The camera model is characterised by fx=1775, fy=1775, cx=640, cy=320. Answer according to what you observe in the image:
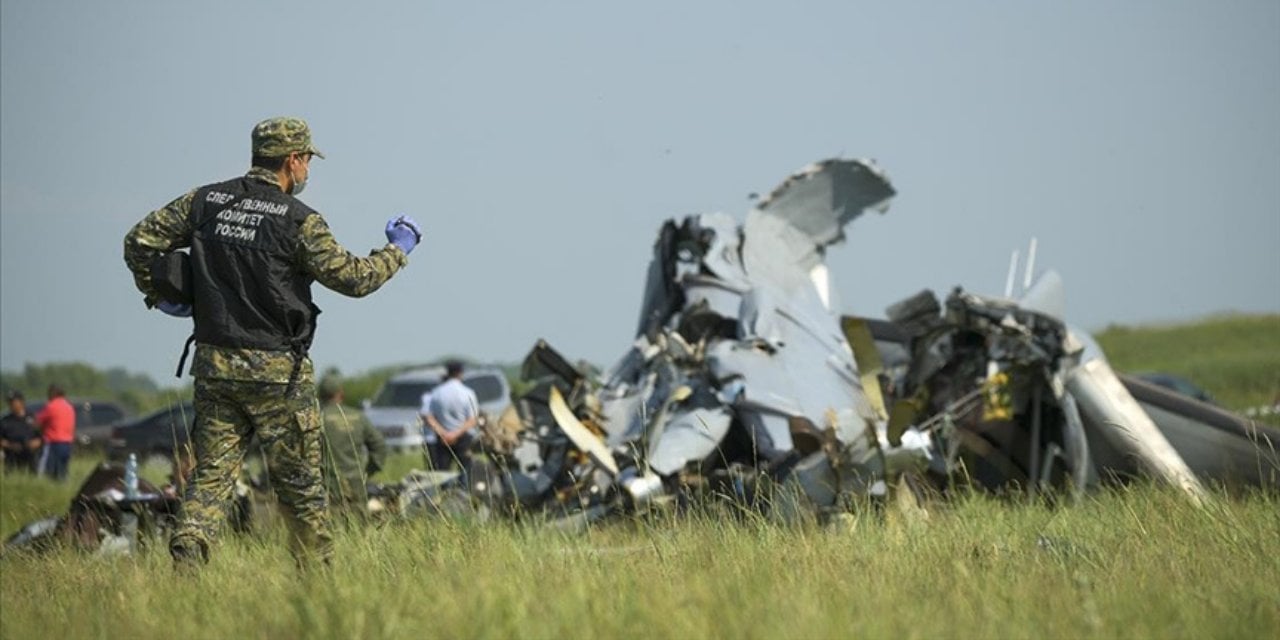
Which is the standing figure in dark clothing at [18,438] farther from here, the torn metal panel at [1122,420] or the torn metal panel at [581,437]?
the torn metal panel at [1122,420]

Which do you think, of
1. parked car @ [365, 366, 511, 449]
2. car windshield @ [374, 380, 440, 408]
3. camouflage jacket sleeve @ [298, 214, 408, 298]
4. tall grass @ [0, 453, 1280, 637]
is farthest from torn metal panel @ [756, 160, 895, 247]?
car windshield @ [374, 380, 440, 408]

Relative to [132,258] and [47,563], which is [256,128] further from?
[47,563]

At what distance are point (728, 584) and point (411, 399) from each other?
71.8ft

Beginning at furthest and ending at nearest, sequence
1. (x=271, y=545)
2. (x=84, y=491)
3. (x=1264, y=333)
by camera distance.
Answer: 1. (x=1264, y=333)
2. (x=84, y=491)
3. (x=271, y=545)

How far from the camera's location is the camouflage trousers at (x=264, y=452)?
683 centimetres

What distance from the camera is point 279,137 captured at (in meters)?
7.08

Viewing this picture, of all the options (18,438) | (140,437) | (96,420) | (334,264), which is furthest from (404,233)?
(96,420)

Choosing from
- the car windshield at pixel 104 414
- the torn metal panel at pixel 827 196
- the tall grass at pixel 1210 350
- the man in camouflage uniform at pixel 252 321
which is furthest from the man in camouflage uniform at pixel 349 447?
the car windshield at pixel 104 414

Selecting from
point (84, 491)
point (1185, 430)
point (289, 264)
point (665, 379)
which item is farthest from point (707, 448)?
point (289, 264)

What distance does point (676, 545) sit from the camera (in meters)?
7.06

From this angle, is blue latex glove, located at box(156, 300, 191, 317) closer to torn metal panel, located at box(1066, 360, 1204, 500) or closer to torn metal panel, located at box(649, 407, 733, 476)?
torn metal panel, located at box(649, 407, 733, 476)

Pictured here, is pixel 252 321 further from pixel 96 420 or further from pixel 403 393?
pixel 96 420

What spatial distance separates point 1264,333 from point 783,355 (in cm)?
3932

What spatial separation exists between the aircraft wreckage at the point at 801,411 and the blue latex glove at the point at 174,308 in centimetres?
270
